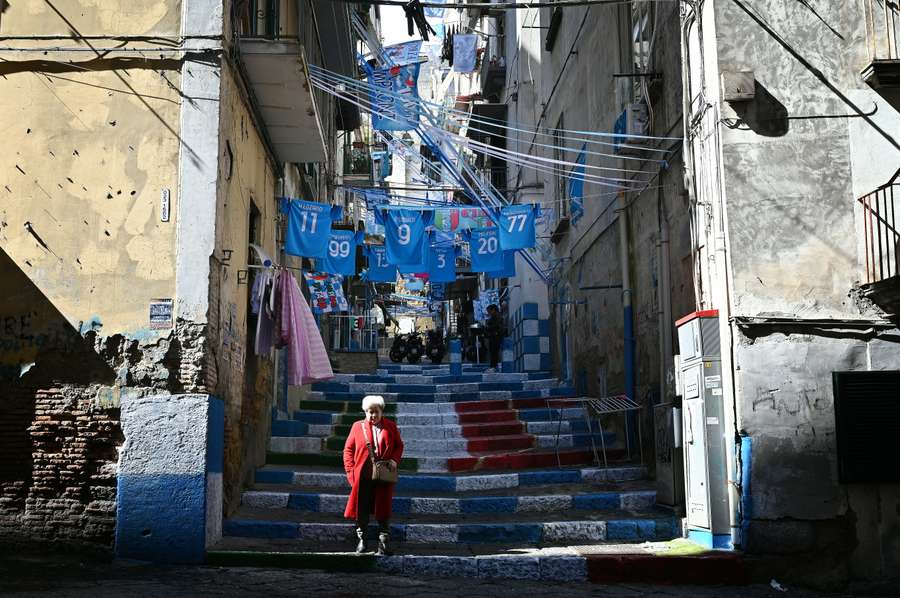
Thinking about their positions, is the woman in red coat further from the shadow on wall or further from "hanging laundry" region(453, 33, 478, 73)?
"hanging laundry" region(453, 33, 478, 73)

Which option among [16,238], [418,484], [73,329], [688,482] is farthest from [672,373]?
[16,238]

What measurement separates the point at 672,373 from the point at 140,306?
5.96 metres

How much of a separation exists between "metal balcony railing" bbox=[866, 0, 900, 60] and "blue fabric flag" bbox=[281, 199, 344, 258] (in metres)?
7.45

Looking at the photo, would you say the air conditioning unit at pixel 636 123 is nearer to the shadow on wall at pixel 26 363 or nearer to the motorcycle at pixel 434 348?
the shadow on wall at pixel 26 363

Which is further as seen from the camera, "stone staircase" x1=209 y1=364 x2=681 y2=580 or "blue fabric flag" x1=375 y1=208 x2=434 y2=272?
"blue fabric flag" x1=375 y1=208 x2=434 y2=272

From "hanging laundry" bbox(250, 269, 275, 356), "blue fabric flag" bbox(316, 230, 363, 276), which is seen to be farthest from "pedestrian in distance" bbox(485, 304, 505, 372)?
"hanging laundry" bbox(250, 269, 275, 356)

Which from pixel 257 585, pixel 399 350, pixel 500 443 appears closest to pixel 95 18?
pixel 257 585

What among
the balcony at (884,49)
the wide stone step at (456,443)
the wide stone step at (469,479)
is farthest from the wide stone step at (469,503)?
the balcony at (884,49)

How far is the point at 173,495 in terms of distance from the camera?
341 inches

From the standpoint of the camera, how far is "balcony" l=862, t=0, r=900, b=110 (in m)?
8.83

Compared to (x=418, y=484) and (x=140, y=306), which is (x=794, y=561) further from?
(x=140, y=306)

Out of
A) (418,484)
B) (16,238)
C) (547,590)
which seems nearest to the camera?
(547,590)

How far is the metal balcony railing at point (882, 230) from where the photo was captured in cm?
869

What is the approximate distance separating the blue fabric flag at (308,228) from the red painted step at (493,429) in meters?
3.47
